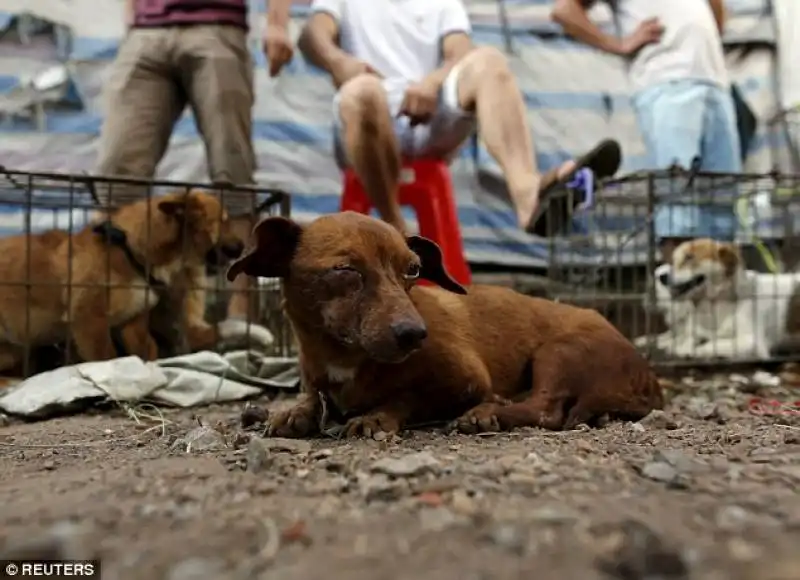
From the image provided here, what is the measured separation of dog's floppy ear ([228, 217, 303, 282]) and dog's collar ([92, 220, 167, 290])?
144cm

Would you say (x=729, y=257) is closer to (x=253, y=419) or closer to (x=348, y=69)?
(x=348, y=69)

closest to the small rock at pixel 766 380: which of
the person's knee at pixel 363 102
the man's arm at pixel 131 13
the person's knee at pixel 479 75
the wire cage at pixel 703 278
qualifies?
the wire cage at pixel 703 278

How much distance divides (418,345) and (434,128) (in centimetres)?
181

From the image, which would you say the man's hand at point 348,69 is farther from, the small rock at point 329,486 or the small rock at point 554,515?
the small rock at point 554,515

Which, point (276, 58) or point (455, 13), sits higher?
point (455, 13)

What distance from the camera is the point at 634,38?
4.63m

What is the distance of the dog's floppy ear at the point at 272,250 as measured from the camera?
64.9 inches

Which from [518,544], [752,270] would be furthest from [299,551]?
[752,270]

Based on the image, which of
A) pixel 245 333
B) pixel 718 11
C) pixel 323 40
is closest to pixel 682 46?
pixel 718 11

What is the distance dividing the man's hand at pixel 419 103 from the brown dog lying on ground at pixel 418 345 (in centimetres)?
116

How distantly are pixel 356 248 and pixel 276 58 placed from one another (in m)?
2.13

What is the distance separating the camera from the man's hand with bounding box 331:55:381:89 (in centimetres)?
324

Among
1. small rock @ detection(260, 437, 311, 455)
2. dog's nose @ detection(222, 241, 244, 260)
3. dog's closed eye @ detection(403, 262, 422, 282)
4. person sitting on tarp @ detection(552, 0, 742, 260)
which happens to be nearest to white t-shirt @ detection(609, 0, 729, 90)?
person sitting on tarp @ detection(552, 0, 742, 260)

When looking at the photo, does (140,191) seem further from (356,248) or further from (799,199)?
(799,199)
